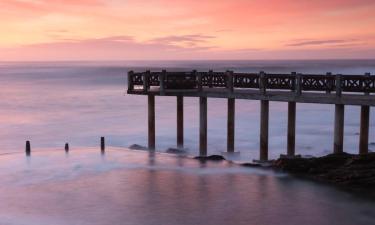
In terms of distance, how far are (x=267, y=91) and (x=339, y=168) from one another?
4.90 m

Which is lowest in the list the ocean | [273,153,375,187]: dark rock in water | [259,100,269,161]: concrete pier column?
the ocean

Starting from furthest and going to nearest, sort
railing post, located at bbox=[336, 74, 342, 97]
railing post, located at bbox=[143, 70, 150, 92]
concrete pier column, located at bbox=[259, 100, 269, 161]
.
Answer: railing post, located at bbox=[143, 70, 150, 92] → concrete pier column, located at bbox=[259, 100, 269, 161] → railing post, located at bbox=[336, 74, 342, 97]

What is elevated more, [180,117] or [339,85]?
[339,85]

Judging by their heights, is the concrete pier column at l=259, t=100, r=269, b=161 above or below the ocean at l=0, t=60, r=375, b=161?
above

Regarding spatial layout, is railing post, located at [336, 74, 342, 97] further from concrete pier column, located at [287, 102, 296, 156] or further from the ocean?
the ocean

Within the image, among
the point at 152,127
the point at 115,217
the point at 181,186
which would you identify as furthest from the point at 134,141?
the point at 115,217

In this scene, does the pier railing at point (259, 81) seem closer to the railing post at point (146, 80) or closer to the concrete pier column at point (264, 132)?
the railing post at point (146, 80)

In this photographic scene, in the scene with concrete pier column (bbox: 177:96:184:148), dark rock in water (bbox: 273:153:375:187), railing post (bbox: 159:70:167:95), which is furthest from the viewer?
concrete pier column (bbox: 177:96:184:148)

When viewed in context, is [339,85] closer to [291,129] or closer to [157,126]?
[291,129]

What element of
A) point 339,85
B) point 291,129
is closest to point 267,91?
point 291,129

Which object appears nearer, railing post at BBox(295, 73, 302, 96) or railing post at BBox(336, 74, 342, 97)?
railing post at BBox(336, 74, 342, 97)

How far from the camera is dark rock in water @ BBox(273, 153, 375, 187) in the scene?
17.0m

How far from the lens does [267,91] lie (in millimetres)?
21625

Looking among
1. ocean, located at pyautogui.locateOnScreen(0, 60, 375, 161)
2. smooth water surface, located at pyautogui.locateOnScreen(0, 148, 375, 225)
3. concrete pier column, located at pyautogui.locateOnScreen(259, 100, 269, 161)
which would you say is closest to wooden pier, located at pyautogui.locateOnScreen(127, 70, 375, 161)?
concrete pier column, located at pyautogui.locateOnScreen(259, 100, 269, 161)
